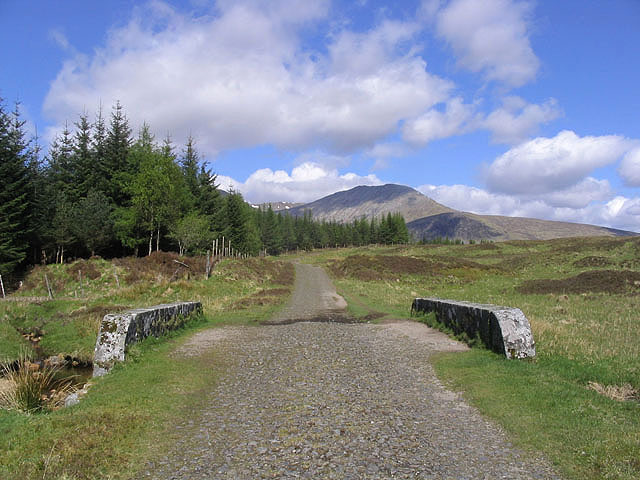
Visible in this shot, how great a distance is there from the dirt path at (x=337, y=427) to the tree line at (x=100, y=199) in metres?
31.3

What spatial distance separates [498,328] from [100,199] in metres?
43.1

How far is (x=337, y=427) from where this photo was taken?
5.86 meters

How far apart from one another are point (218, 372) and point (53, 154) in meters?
52.0

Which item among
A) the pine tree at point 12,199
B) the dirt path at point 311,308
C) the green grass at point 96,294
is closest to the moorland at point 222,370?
the green grass at point 96,294

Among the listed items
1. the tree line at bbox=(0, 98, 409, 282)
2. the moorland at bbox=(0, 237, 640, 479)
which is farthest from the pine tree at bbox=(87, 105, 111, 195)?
the moorland at bbox=(0, 237, 640, 479)

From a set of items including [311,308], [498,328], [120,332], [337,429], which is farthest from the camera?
[311,308]

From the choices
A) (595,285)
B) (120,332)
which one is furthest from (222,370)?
(595,285)

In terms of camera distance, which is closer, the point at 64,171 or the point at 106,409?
the point at 106,409

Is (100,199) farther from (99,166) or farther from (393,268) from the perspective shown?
(393,268)

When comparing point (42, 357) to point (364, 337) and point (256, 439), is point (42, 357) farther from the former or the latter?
point (256, 439)

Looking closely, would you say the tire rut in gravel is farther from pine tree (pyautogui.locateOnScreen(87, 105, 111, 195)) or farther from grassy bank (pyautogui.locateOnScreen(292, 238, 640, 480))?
pine tree (pyautogui.locateOnScreen(87, 105, 111, 195))

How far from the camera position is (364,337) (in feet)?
44.5

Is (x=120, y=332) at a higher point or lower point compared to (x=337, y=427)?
higher

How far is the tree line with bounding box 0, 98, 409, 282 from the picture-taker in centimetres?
3506
